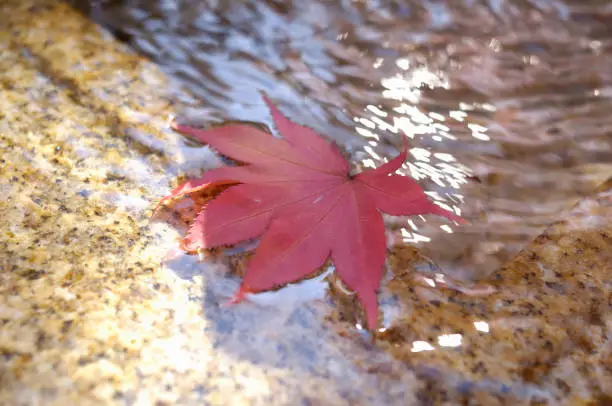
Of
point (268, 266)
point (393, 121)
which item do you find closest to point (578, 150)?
point (393, 121)

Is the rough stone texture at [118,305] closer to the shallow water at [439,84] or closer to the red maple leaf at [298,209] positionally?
the red maple leaf at [298,209]

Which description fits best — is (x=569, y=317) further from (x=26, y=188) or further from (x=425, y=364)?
(x=26, y=188)

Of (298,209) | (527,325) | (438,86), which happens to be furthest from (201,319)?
(438,86)

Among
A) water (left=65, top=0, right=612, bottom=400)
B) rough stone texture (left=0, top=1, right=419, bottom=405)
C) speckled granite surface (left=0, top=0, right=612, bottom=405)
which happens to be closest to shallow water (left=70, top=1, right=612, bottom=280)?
water (left=65, top=0, right=612, bottom=400)

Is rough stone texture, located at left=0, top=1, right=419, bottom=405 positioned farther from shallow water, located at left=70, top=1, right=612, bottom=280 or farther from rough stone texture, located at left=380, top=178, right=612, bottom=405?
shallow water, located at left=70, top=1, right=612, bottom=280

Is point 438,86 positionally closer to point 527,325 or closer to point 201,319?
point 527,325

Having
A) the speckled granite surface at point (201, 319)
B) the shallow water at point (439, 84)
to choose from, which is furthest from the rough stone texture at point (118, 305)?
the shallow water at point (439, 84)
